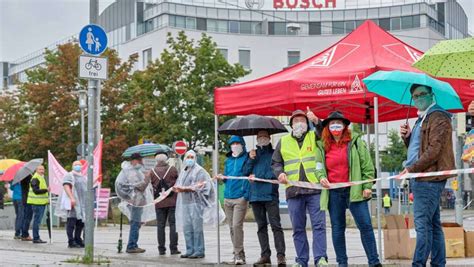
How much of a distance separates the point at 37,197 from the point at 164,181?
4.83 m

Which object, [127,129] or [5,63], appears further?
[5,63]

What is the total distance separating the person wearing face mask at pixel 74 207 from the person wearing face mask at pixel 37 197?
1274 millimetres

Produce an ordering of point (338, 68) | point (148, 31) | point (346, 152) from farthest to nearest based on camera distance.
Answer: point (148, 31) < point (338, 68) < point (346, 152)

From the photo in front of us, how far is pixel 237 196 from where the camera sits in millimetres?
12500

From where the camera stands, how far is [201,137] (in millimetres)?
44438

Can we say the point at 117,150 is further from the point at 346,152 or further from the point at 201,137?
the point at 346,152

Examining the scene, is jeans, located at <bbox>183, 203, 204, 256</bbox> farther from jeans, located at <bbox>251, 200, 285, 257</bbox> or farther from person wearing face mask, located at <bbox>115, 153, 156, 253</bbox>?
jeans, located at <bbox>251, 200, 285, 257</bbox>

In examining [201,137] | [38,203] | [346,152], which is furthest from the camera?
[201,137]

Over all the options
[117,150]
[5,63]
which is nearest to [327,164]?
[117,150]

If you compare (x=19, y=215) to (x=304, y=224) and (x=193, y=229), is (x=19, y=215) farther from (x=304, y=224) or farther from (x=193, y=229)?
(x=304, y=224)

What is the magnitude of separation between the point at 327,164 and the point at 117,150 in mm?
29493

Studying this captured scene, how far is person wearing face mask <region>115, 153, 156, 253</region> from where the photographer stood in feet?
49.5

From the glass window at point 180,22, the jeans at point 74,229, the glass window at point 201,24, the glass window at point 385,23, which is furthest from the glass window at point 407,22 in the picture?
the jeans at point 74,229

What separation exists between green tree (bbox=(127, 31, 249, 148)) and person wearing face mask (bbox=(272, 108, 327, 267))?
100 feet
